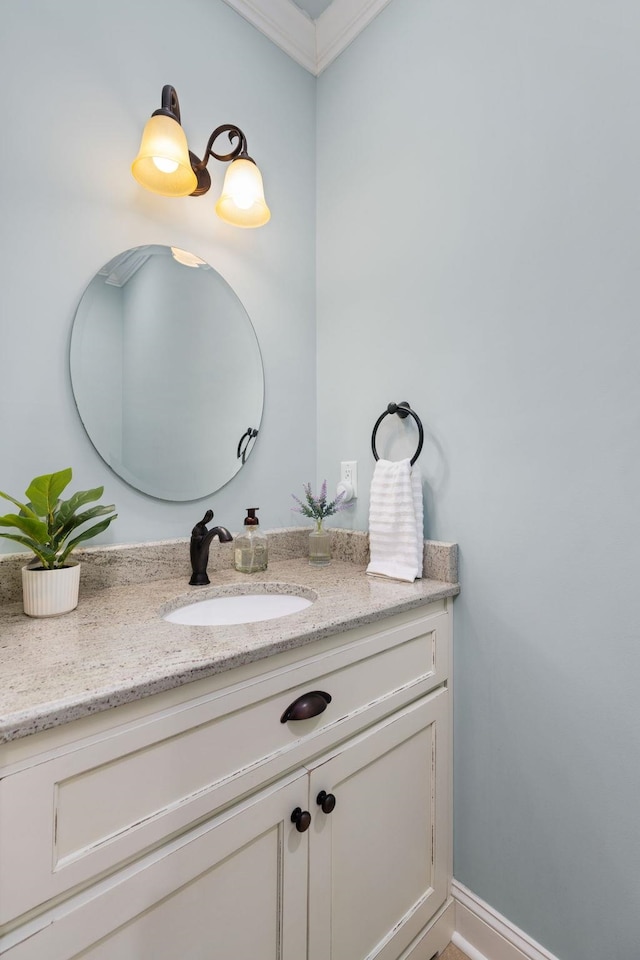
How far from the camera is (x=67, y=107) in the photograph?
1093mm

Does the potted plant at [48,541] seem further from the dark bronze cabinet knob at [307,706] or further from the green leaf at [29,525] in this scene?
the dark bronze cabinet knob at [307,706]

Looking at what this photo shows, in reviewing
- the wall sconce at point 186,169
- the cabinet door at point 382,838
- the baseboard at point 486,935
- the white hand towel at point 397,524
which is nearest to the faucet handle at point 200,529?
the white hand towel at point 397,524

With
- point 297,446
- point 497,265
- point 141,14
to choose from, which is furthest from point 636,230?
point 141,14

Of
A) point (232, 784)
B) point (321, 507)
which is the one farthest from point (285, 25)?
point (232, 784)

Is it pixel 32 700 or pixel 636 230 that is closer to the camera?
pixel 32 700

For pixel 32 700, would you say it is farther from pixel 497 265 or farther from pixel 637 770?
pixel 497 265

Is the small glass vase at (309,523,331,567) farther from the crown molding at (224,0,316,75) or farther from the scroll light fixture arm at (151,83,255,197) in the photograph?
the crown molding at (224,0,316,75)

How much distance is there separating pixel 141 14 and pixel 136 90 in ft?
0.75

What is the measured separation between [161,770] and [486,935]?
1069 millimetres

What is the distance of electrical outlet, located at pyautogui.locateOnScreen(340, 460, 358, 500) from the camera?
59.9 inches

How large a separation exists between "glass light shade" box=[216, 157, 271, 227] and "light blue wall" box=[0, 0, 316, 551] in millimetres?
73

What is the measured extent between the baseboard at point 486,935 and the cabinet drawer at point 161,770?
66 centimetres

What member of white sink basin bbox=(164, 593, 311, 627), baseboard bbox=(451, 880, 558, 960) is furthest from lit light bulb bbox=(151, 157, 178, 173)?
baseboard bbox=(451, 880, 558, 960)

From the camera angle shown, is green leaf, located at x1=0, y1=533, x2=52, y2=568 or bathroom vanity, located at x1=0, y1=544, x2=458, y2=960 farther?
Result: green leaf, located at x1=0, y1=533, x2=52, y2=568
